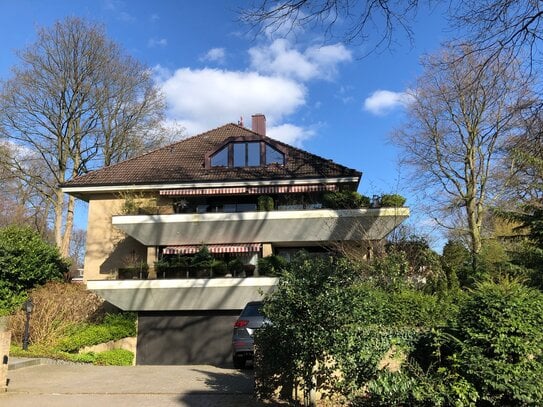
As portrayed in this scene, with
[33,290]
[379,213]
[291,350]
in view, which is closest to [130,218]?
[33,290]

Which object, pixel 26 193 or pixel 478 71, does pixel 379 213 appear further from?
pixel 26 193

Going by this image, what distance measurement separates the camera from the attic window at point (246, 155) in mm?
26203

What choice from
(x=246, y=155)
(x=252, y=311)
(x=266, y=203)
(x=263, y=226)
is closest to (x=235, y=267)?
(x=263, y=226)

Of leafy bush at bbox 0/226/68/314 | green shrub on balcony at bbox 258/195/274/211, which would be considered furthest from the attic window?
leafy bush at bbox 0/226/68/314

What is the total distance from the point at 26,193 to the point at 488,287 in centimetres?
3722

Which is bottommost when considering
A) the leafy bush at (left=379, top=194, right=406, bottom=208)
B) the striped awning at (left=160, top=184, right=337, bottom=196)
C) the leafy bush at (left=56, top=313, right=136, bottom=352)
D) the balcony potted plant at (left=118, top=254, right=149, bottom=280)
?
the leafy bush at (left=56, top=313, right=136, bottom=352)

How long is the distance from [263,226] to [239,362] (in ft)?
34.3

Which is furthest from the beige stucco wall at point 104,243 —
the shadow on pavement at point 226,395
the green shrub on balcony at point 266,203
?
Answer: the shadow on pavement at point 226,395

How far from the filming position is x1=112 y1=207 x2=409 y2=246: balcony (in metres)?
21.9

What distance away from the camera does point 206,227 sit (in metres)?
23.0

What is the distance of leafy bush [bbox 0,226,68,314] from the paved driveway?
9.84m

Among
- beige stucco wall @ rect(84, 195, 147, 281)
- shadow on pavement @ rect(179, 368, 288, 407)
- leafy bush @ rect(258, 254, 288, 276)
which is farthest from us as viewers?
beige stucco wall @ rect(84, 195, 147, 281)

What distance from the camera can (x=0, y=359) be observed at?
9.27 metres

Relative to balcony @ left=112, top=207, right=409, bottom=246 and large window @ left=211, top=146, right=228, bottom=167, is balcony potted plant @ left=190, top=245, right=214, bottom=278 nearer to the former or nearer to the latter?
balcony @ left=112, top=207, right=409, bottom=246
